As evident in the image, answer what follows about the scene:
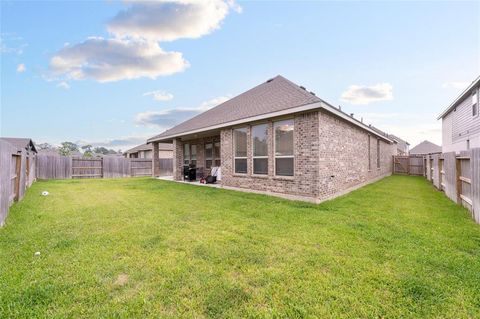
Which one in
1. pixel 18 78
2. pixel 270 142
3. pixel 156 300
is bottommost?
pixel 156 300

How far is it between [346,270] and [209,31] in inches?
432

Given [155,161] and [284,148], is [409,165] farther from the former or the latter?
[155,161]

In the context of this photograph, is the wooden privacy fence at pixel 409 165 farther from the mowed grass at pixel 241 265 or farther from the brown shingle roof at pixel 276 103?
the mowed grass at pixel 241 265

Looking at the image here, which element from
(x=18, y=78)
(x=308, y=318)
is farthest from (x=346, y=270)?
(x=18, y=78)

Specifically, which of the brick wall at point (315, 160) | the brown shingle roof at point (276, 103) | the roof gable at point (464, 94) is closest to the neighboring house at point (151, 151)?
the brown shingle roof at point (276, 103)

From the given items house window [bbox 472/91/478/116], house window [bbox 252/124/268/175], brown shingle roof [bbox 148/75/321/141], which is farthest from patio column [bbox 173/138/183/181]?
house window [bbox 472/91/478/116]

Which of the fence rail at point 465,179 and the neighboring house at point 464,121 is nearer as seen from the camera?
the fence rail at point 465,179

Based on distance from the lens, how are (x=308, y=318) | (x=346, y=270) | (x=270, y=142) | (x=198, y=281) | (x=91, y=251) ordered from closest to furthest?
(x=308, y=318) → (x=198, y=281) → (x=346, y=270) → (x=91, y=251) → (x=270, y=142)

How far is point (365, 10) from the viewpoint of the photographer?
28.5 ft

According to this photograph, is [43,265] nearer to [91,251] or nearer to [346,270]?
[91,251]

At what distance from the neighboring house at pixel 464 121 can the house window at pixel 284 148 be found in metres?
10.8

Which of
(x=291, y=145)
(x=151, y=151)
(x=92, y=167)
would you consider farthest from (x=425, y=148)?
(x=92, y=167)

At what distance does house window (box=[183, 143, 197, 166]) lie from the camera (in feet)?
50.1

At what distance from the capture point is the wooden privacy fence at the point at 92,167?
17094 mm
